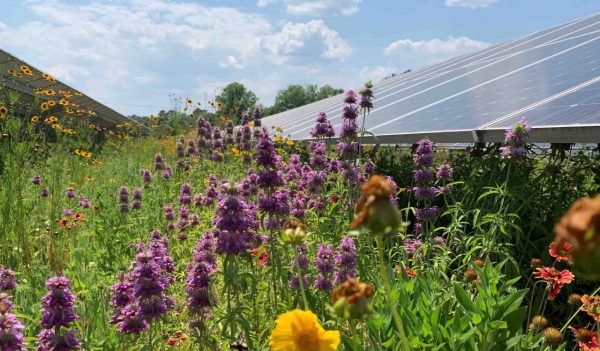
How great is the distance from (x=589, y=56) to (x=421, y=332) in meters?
5.60

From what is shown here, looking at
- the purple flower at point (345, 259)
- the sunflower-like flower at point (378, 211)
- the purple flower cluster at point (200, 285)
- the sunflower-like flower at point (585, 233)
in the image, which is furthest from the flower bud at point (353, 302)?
the purple flower at point (345, 259)

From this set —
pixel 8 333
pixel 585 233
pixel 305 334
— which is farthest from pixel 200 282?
pixel 585 233

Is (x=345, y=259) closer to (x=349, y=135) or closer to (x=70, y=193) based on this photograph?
(x=349, y=135)

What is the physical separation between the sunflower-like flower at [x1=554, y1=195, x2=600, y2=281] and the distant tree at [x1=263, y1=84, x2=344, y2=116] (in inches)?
3125

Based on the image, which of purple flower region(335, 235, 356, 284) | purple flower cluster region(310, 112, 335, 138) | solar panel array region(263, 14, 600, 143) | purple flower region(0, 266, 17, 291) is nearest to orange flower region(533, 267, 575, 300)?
purple flower region(335, 235, 356, 284)

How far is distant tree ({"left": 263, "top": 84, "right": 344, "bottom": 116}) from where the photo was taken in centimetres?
8038

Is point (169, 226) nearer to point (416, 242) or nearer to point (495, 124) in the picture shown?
point (416, 242)

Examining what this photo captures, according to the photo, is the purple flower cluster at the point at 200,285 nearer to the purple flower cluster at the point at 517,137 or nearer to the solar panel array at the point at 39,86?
the purple flower cluster at the point at 517,137

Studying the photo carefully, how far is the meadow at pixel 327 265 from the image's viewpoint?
1.43 metres

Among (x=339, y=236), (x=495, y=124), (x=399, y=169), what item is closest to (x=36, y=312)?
(x=339, y=236)

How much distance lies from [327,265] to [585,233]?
259 cm

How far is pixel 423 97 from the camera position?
8.48m

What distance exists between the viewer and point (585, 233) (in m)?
0.57

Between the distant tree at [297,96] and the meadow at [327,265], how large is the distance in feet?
245
